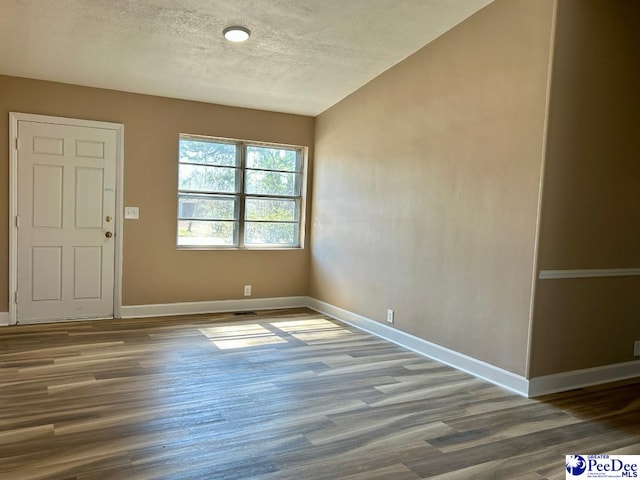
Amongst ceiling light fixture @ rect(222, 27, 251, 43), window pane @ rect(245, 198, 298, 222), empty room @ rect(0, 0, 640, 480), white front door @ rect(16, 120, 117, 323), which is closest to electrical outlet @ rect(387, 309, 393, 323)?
empty room @ rect(0, 0, 640, 480)

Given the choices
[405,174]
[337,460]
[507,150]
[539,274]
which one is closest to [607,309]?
[539,274]

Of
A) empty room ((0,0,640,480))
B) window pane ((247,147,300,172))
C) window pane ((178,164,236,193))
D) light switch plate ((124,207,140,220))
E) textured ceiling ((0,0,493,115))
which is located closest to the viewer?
empty room ((0,0,640,480))

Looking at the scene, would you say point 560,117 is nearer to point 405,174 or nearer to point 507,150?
point 507,150

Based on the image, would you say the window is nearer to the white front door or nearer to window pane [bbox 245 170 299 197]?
window pane [bbox 245 170 299 197]

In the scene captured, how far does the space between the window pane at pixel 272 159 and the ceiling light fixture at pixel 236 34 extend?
1.85 meters

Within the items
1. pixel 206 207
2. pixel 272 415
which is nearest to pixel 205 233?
pixel 206 207

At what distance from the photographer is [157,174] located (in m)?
5.20

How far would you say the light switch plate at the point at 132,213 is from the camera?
5.07m

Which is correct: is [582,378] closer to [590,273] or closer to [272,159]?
[590,273]

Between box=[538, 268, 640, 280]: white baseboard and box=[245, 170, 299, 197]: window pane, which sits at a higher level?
box=[245, 170, 299, 197]: window pane

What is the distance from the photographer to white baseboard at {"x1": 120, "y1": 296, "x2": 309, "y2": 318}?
5.18 metres

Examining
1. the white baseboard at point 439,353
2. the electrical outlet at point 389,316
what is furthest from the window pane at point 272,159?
the electrical outlet at point 389,316

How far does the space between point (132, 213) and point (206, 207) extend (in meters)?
0.82
